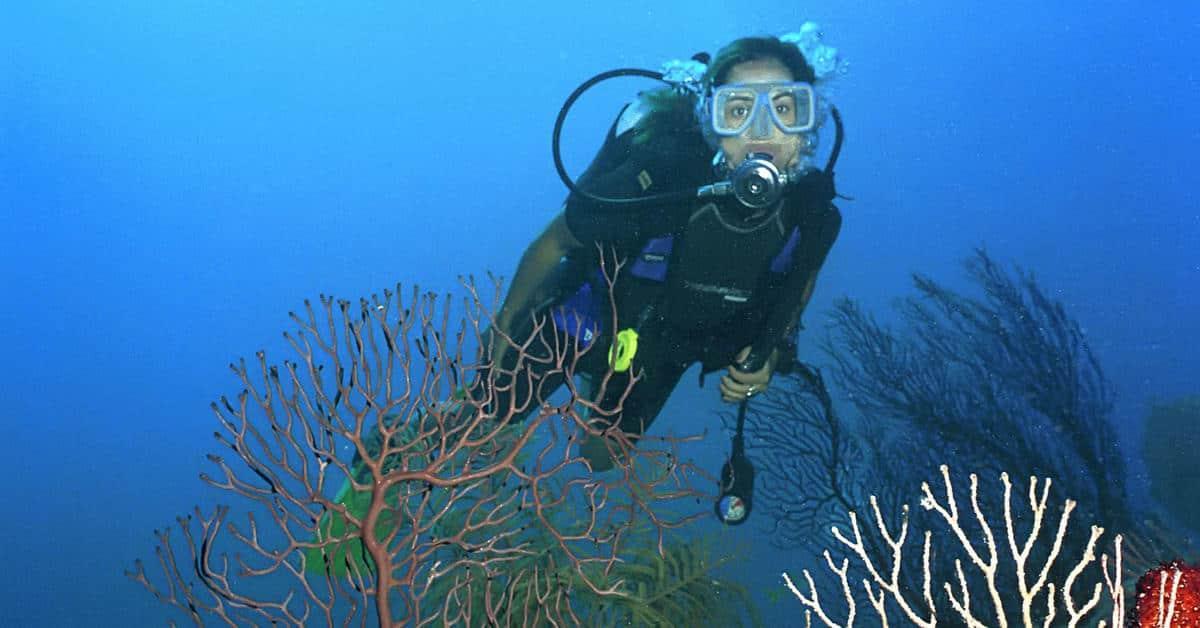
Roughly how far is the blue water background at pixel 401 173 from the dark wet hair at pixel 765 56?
17.2 meters

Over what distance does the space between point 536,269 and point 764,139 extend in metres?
1.78

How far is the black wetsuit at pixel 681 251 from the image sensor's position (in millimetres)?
4758

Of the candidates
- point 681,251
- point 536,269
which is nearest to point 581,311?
point 536,269

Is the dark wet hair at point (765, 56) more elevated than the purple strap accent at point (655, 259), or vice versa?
the dark wet hair at point (765, 56)

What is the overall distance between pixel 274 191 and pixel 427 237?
26.3 feet

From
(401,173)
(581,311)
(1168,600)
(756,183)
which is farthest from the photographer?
(401,173)

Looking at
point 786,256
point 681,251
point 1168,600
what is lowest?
point 1168,600

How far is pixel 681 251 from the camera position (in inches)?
191

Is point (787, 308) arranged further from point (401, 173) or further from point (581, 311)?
point (401, 173)

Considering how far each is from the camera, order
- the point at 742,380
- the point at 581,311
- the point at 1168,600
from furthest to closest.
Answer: the point at 581,311 < the point at 742,380 < the point at 1168,600

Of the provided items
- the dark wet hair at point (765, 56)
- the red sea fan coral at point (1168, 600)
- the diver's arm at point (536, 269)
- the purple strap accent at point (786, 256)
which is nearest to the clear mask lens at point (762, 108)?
the dark wet hair at point (765, 56)

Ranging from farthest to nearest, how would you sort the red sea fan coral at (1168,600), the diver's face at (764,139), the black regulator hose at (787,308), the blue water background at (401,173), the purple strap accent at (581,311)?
the blue water background at (401,173)
the purple strap accent at (581,311)
the diver's face at (764,139)
the black regulator hose at (787,308)
the red sea fan coral at (1168,600)

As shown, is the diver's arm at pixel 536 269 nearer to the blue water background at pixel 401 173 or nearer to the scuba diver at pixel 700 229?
the scuba diver at pixel 700 229

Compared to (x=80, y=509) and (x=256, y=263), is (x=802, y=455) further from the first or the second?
(x=256, y=263)
